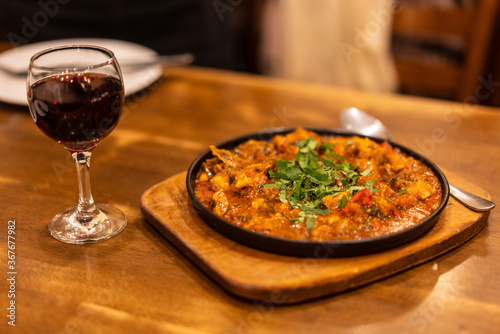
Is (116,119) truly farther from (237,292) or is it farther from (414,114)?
(414,114)

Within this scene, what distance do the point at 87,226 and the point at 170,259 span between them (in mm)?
285

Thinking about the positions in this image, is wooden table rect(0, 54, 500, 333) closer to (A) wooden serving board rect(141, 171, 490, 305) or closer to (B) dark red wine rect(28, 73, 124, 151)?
(A) wooden serving board rect(141, 171, 490, 305)

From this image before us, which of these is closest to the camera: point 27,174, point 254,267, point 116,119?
point 254,267

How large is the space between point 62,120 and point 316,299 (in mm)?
769

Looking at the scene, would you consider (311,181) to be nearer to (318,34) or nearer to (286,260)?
(286,260)

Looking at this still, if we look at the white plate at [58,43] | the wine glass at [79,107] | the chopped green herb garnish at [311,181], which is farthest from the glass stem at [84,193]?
the white plate at [58,43]

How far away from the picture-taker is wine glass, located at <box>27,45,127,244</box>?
4.20ft

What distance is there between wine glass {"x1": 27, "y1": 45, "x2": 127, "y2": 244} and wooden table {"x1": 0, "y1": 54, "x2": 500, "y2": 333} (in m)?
0.07

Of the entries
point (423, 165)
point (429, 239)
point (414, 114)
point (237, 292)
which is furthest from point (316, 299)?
point (414, 114)

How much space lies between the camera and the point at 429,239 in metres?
1.31

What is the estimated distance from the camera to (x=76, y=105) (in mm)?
1285

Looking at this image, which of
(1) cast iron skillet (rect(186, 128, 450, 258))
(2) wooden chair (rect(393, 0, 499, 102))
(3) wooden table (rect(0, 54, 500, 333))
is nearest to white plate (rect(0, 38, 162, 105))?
(3) wooden table (rect(0, 54, 500, 333))

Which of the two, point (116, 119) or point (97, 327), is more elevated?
point (116, 119)

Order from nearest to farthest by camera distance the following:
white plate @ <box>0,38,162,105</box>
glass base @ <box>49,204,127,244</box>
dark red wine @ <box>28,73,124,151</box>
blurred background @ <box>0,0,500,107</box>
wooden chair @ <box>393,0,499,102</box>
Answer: dark red wine @ <box>28,73,124,151</box>
glass base @ <box>49,204,127,244</box>
white plate @ <box>0,38,162,105</box>
wooden chair @ <box>393,0,499,102</box>
blurred background @ <box>0,0,500,107</box>
